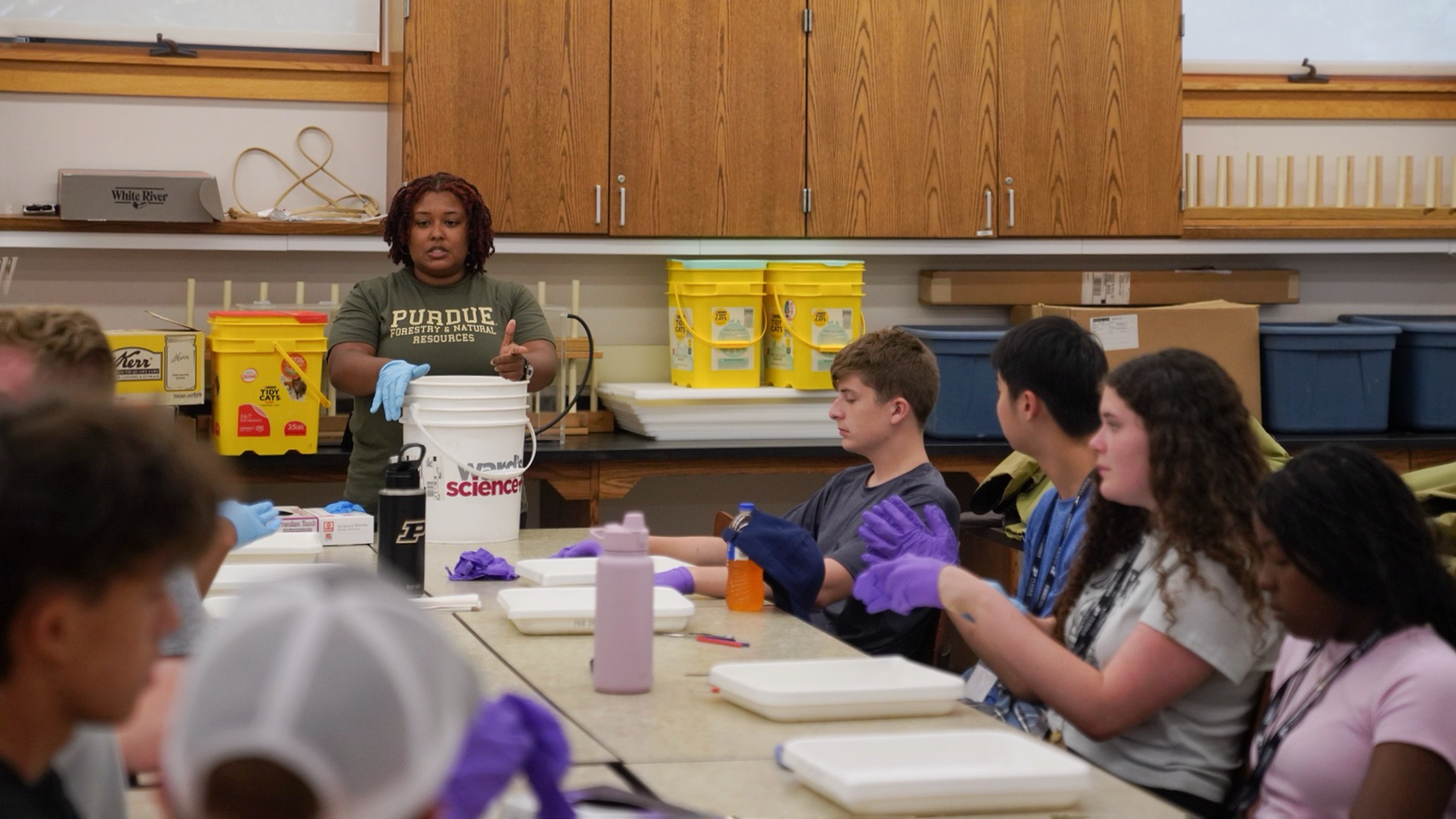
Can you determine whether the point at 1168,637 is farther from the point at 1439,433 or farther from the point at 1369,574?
the point at 1439,433

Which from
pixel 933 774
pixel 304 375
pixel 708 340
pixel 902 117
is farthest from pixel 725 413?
pixel 933 774

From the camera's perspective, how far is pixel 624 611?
1639mm

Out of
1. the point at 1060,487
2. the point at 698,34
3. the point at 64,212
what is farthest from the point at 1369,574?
the point at 64,212

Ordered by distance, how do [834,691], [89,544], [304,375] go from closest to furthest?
[89,544]
[834,691]
[304,375]

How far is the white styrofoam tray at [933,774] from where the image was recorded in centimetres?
126

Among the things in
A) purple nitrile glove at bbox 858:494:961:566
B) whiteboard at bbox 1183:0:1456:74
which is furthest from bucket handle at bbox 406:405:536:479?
whiteboard at bbox 1183:0:1456:74

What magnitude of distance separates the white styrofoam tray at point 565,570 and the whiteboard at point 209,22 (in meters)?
2.38

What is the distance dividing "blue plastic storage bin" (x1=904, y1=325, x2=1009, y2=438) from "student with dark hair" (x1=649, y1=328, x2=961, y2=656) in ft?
4.29

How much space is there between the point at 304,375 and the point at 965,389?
1.81m

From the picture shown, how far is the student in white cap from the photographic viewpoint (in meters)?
0.53

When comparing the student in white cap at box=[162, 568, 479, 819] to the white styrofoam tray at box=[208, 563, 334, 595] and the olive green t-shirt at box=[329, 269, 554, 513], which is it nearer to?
the white styrofoam tray at box=[208, 563, 334, 595]

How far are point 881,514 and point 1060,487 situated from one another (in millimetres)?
312

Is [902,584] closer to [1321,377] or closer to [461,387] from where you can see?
[461,387]

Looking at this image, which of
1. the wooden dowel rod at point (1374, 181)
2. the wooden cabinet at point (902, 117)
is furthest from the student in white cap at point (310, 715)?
the wooden dowel rod at point (1374, 181)
